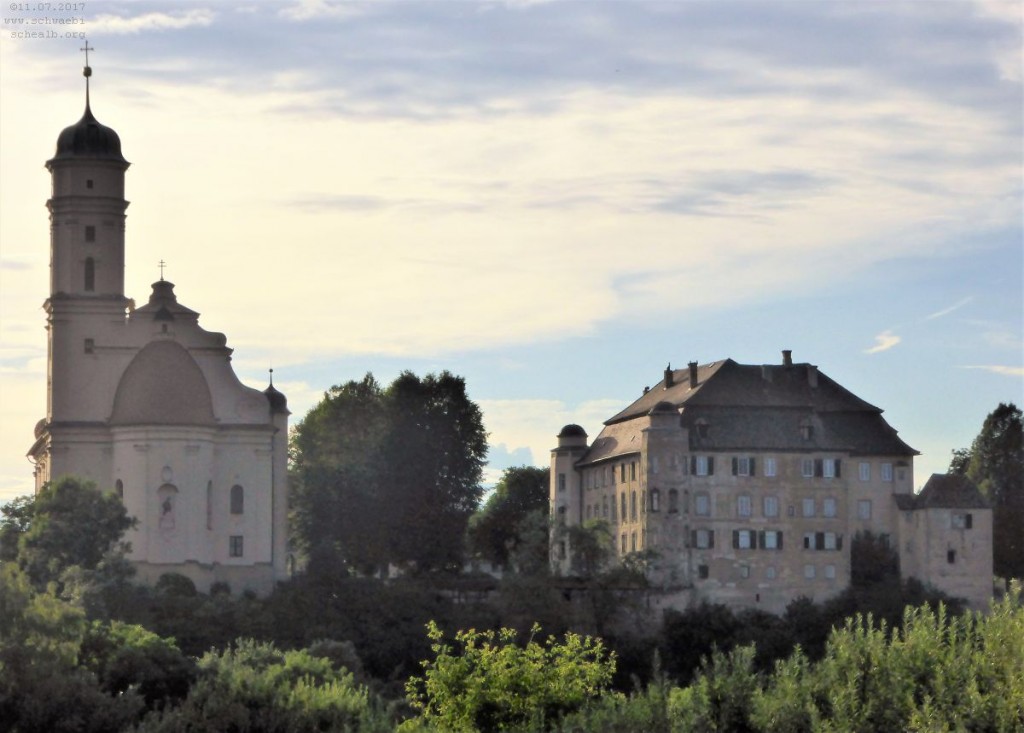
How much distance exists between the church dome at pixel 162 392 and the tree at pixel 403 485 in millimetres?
7985

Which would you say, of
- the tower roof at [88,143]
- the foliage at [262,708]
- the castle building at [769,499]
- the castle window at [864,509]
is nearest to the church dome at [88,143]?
the tower roof at [88,143]

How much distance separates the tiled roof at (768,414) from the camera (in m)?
113

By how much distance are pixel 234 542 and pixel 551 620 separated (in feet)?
44.2

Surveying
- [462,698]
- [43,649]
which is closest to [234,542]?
[43,649]

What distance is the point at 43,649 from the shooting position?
66.8 metres

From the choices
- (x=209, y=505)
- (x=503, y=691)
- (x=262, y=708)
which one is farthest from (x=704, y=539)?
(x=503, y=691)

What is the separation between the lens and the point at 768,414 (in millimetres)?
114125

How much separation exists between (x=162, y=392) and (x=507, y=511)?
3144 cm

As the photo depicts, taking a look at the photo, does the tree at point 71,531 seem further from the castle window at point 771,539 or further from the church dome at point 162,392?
the castle window at point 771,539

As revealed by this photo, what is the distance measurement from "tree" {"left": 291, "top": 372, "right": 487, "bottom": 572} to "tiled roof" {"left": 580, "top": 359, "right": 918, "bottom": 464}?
6601 mm

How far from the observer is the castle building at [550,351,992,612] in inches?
4355

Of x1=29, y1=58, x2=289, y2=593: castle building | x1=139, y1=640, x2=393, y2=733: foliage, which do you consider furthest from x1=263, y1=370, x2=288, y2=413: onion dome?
x1=139, y1=640, x2=393, y2=733: foliage

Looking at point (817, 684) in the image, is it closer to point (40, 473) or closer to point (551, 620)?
point (551, 620)

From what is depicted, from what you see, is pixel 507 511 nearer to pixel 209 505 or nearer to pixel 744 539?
pixel 744 539
